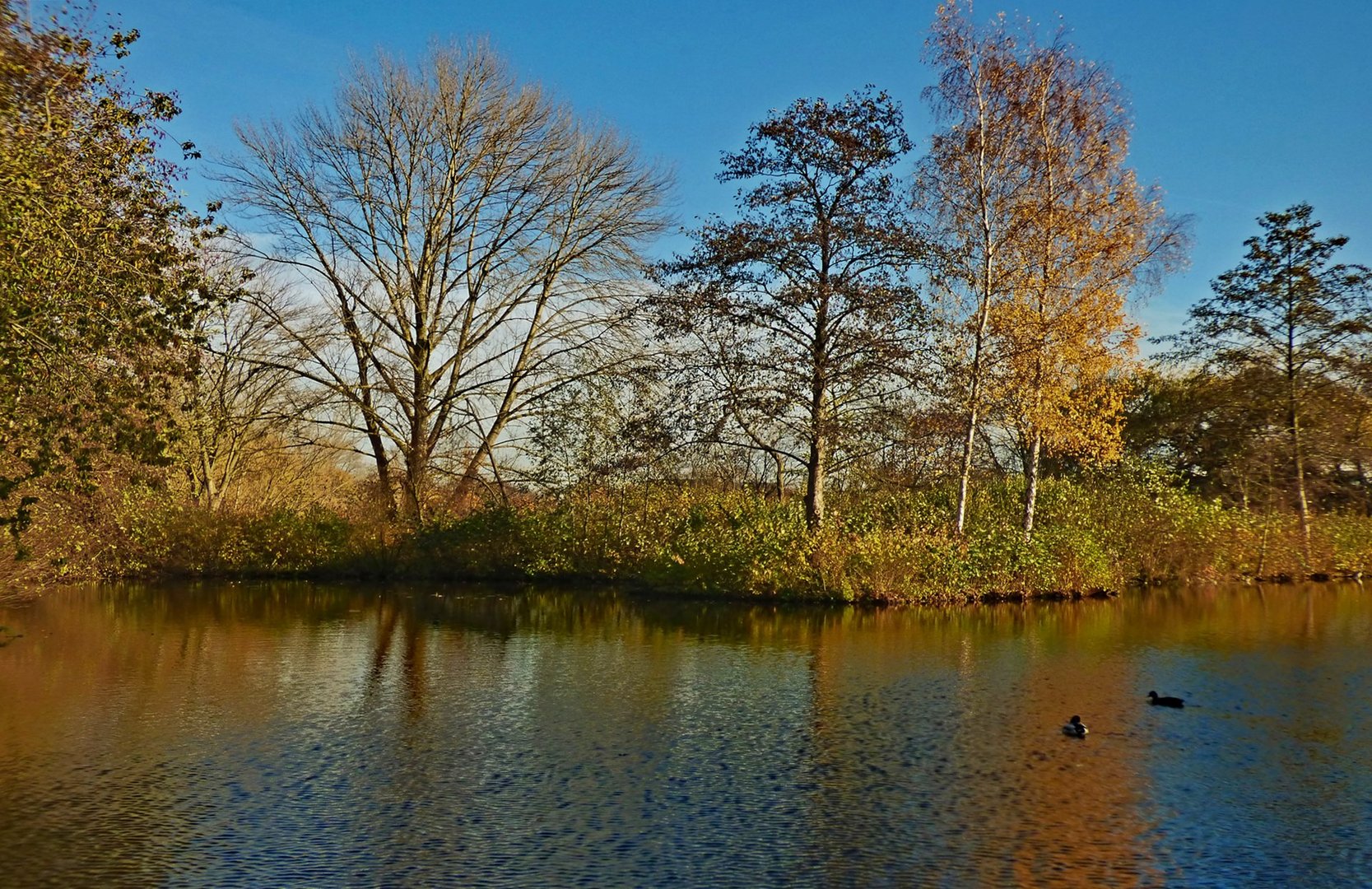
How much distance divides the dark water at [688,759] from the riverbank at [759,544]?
14.6 feet

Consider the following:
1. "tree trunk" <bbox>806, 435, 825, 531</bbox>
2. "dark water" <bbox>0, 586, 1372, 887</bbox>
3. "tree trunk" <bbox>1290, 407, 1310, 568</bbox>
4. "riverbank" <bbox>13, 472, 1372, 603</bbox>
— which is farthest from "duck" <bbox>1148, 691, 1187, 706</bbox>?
"tree trunk" <bbox>1290, 407, 1310, 568</bbox>

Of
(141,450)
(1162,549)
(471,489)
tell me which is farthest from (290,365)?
(1162,549)

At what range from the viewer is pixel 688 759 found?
905cm

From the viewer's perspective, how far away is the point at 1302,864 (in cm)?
648

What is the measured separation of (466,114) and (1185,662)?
Answer: 23.3 meters

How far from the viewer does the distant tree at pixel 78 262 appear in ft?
35.7

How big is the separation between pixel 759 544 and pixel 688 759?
1333cm

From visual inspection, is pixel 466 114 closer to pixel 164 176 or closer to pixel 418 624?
pixel 418 624

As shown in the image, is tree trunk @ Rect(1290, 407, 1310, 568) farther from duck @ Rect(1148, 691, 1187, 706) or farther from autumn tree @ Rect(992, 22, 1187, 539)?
duck @ Rect(1148, 691, 1187, 706)

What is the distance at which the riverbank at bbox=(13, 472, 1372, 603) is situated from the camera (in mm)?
21875

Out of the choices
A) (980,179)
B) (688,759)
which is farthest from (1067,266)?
(688,759)

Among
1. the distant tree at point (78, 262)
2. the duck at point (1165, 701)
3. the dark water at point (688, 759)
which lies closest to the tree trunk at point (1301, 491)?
the dark water at point (688, 759)

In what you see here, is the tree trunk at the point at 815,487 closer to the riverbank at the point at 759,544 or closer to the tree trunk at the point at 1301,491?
the riverbank at the point at 759,544

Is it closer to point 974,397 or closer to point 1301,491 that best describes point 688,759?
point 974,397
